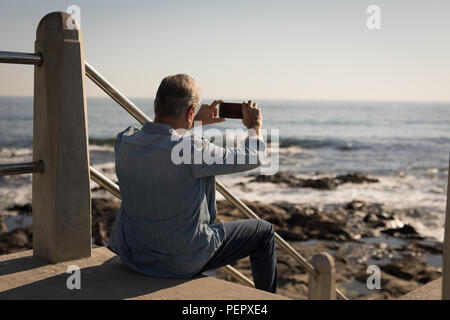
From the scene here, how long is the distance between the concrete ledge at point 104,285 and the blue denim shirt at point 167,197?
0.26ft

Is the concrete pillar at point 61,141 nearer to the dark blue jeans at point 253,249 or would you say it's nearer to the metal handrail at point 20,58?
the metal handrail at point 20,58

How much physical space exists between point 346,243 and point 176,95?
24.8ft

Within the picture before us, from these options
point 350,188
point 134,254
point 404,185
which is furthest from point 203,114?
point 404,185

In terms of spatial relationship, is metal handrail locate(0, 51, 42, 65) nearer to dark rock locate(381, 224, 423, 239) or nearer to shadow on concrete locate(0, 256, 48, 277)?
shadow on concrete locate(0, 256, 48, 277)

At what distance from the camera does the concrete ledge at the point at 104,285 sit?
1.73m

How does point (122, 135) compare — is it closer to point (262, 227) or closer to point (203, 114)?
point (203, 114)

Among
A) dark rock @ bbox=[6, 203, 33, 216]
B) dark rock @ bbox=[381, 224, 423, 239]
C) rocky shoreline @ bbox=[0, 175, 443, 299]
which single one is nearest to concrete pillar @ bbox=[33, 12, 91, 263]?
rocky shoreline @ bbox=[0, 175, 443, 299]

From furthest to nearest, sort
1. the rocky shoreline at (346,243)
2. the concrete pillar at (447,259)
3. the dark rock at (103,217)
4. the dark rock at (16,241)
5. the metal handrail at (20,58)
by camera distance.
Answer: the dark rock at (103,217) < the dark rock at (16,241) < the rocky shoreline at (346,243) < the metal handrail at (20,58) < the concrete pillar at (447,259)

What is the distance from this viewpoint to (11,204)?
12.3 metres

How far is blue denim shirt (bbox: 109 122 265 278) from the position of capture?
5.61 ft

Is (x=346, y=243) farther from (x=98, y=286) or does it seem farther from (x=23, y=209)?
(x=23, y=209)

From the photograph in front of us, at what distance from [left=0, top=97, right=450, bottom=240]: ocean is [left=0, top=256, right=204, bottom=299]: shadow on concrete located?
8.54 meters

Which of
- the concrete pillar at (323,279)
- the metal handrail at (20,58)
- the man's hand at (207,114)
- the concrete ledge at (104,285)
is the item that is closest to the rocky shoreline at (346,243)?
the concrete pillar at (323,279)
